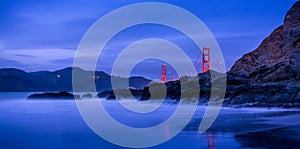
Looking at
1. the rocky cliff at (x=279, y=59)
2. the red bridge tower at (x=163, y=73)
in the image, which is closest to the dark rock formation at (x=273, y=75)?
the rocky cliff at (x=279, y=59)

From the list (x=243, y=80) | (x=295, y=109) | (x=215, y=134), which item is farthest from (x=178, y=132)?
(x=243, y=80)

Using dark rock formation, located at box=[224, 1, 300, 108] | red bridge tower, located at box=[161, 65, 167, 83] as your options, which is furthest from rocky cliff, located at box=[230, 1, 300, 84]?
red bridge tower, located at box=[161, 65, 167, 83]

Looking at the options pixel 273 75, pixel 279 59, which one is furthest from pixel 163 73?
pixel 273 75

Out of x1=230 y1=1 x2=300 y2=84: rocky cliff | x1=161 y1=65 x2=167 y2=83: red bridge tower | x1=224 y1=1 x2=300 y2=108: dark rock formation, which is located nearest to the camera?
x1=224 y1=1 x2=300 y2=108: dark rock formation

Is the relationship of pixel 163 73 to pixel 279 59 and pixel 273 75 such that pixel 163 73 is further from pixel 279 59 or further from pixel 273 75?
pixel 273 75

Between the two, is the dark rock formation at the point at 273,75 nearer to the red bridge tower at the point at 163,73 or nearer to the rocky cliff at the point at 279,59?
the rocky cliff at the point at 279,59

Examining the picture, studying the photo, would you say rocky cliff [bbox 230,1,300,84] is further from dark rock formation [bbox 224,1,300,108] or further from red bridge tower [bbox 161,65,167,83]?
red bridge tower [bbox 161,65,167,83]

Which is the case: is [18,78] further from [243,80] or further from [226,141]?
[226,141]

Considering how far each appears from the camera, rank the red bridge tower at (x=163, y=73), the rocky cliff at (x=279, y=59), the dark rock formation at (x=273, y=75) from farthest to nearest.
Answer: the red bridge tower at (x=163, y=73) < the rocky cliff at (x=279, y=59) < the dark rock formation at (x=273, y=75)

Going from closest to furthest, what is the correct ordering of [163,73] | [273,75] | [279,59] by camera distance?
1. [273,75]
2. [279,59]
3. [163,73]

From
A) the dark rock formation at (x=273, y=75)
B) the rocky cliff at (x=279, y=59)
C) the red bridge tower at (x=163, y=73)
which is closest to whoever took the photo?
the dark rock formation at (x=273, y=75)

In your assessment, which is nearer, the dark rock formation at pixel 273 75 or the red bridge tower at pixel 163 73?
the dark rock formation at pixel 273 75

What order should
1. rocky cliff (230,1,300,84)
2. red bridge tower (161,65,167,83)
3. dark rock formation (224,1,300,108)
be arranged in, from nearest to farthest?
dark rock formation (224,1,300,108) < rocky cliff (230,1,300,84) < red bridge tower (161,65,167,83)

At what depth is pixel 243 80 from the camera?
25906 millimetres
